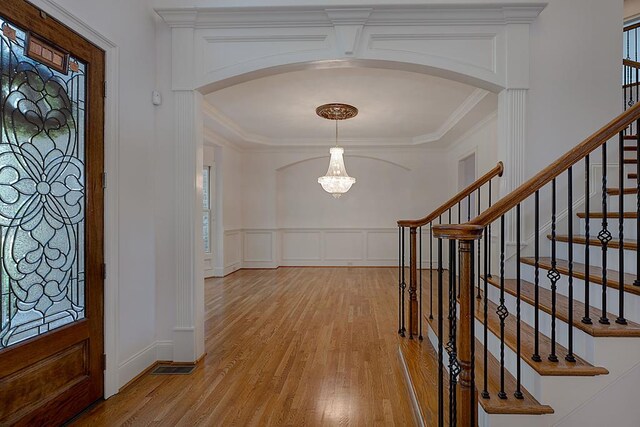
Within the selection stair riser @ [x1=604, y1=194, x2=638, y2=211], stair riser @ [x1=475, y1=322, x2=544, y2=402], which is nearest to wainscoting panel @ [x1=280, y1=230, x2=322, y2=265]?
stair riser @ [x1=604, y1=194, x2=638, y2=211]

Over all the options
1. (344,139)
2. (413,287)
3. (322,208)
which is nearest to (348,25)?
(413,287)

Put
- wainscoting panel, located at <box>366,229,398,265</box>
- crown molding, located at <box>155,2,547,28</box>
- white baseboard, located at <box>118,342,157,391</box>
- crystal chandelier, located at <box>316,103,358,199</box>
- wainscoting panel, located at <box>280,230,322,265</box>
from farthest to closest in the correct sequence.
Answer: wainscoting panel, located at <box>280,230,322,265</box> → wainscoting panel, located at <box>366,229,398,265</box> → crystal chandelier, located at <box>316,103,358,199</box> → crown molding, located at <box>155,2,547,28</box> → white baseboard, located at <box>118,342,157,391</box>

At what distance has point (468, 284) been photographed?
138 cm

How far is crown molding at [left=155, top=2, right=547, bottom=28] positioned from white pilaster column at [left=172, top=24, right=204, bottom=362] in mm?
161

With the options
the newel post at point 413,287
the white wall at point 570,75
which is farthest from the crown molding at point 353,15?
the newel post at point 413,287

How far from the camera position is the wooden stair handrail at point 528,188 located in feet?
4.44

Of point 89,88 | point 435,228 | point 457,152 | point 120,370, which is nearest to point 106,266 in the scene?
point 120,370

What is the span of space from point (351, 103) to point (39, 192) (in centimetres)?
395

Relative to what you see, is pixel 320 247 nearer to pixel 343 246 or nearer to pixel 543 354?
pixel 343 246

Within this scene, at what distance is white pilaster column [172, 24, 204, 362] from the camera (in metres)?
2.80

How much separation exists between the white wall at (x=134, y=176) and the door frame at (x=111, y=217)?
37 millimetres

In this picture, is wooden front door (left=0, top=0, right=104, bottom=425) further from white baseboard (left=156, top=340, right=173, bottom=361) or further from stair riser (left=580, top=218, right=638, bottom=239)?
stair riser (left=580, top=218, right=638, bottom=239)

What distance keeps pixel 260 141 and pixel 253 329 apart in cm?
447

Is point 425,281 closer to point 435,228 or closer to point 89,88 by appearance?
point 435,228
